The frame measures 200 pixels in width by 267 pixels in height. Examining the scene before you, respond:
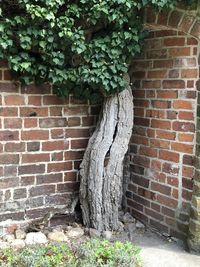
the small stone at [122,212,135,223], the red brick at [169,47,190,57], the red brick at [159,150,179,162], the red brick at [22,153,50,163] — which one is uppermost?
the red brick at [169,47,190,57]

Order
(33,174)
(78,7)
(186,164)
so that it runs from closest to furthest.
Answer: (78,7)
(186,164)
(33,174)

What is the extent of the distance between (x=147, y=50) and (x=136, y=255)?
6.70 feet

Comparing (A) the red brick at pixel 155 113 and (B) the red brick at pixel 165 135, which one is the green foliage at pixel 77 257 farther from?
(A) the red brick at pixel 155 113

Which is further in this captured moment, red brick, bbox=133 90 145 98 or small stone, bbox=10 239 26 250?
red brick, bbox=133 90 145 98

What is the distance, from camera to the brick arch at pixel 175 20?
3424 millimetres

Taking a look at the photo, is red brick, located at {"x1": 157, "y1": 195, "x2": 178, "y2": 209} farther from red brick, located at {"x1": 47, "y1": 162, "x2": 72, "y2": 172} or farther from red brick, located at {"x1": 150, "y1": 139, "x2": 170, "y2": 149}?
red brick, located at {"x1": 47, "y1": 162, "x2": 72, "y2": 172}

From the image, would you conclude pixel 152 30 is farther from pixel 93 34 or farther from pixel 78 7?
pixel 78 7

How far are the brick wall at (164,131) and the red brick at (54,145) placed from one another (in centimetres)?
79

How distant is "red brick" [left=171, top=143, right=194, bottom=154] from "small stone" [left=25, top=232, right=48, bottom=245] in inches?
59.7

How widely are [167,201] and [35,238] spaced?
4.37ft

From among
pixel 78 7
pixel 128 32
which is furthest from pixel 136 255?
pixel 78 7

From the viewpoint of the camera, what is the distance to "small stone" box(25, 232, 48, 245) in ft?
11.9

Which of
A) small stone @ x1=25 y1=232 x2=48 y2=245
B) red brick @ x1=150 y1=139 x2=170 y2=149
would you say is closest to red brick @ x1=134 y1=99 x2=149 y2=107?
red brick @ x1=150 y1=139 x2=170 y2=149

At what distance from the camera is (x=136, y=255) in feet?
10.5
